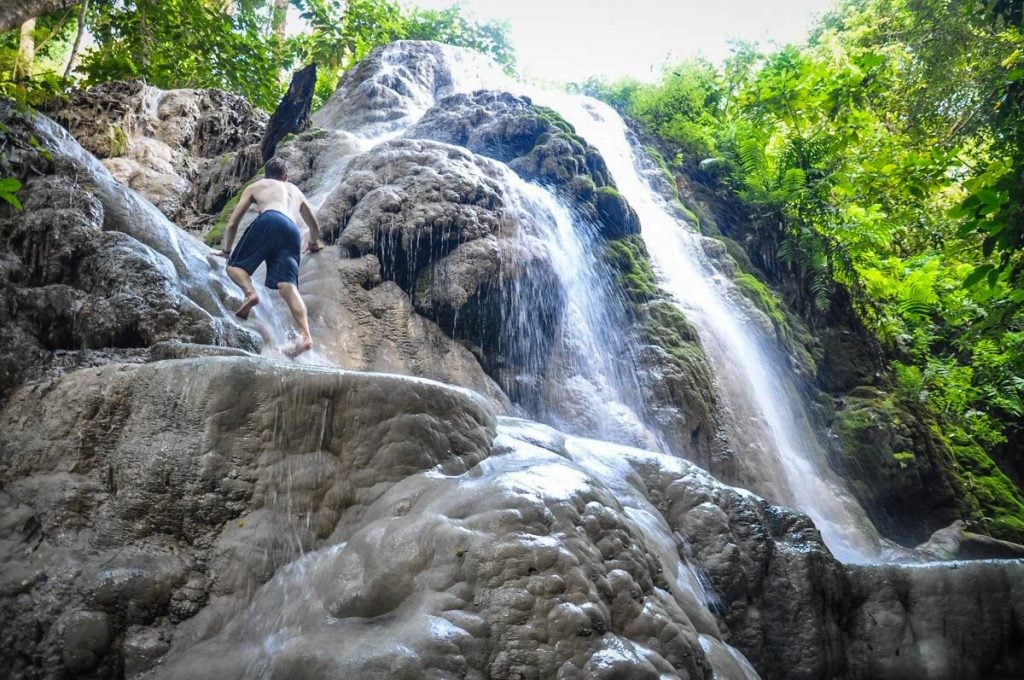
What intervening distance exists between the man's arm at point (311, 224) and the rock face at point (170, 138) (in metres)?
4.08

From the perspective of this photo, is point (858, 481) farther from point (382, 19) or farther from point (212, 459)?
point (382, 19)

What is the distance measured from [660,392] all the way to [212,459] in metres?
5.21

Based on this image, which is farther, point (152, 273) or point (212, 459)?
point (152, 273)

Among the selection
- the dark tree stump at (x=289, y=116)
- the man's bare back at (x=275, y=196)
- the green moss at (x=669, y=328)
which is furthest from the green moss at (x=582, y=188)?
the dark tree stump at (x=289, y=116)

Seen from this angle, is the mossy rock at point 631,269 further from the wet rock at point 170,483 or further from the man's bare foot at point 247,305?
the wet rock at point 170,483

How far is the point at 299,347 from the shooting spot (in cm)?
550

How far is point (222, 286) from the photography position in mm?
5465

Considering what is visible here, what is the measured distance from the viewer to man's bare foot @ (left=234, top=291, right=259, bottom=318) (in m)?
5.30

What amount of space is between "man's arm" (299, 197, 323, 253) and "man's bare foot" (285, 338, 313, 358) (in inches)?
63.1

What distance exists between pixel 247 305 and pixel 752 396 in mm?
5866

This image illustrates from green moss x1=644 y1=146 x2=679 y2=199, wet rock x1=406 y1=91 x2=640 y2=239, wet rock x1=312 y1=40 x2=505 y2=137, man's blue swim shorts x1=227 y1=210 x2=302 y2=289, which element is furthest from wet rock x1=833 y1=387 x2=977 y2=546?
wet rock x1=312 y1=40 x2=505 y2=137

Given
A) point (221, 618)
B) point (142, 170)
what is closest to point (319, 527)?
point (221, 618)

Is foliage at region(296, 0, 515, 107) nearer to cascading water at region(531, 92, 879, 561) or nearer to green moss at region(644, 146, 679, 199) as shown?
green moss at region(644, 146, 679, 199)

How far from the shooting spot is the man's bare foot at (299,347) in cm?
548
